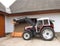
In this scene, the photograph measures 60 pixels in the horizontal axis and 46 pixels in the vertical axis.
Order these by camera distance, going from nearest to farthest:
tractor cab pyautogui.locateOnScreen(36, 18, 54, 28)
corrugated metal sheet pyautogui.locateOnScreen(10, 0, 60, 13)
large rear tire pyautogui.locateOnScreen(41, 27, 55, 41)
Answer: large rear tire pyautogui.locateOnScreen(41, 27, 55, 41) < tractor cab pyautogui.locateOnScreen(36, 18, 54, 28) < corrugated metal sheet pyautogui.locateOnScreen(10, 0, 60, 13)

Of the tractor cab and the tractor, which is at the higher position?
the tractor cab

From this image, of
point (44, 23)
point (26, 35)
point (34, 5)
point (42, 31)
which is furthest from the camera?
point (34, 5)

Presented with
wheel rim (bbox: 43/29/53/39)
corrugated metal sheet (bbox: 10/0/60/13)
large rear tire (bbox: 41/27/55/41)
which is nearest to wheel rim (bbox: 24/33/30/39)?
large rear tire (bbox: 41/27/55/41)

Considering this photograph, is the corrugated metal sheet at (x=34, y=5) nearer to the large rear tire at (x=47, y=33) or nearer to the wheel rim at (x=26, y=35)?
the large rear tire at (x=47, y=33)

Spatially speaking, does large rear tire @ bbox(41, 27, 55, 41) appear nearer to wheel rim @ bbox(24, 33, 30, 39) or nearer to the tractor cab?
the tractor cab

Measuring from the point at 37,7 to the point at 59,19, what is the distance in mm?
2395

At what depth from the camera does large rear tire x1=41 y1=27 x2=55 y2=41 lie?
35.2 feet

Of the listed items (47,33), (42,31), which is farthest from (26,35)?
(47,33)

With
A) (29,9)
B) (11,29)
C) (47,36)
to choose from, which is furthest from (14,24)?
(47,36)

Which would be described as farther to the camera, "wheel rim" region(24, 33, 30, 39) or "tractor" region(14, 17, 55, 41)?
"wheel rim" region(24, 33, 30, 39)

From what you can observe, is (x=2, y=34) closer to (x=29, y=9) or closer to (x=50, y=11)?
(x=29, y=9)

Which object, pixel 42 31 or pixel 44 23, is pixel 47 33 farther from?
pixel 44 23

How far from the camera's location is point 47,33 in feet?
35.7

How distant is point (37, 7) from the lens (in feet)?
45.6
